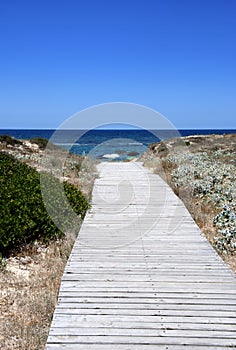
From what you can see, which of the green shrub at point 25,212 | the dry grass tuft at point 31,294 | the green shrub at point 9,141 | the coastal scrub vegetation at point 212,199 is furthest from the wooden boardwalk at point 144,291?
the green shrub at point 9,141

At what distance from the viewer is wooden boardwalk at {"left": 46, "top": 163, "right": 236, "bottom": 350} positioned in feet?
11.6

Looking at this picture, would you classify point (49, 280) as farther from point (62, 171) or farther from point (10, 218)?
point (62, 171)

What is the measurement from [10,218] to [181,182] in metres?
6.33

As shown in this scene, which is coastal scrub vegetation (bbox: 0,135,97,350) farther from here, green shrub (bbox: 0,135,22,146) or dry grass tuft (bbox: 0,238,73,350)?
green shrub (bbox: 0,135,22,146)

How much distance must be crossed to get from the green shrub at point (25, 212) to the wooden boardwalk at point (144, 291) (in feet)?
2.26

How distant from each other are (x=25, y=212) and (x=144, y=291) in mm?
3421

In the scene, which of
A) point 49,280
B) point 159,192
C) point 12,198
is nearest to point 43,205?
point 12,198

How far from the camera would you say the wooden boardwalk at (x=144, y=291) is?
11.6 feet

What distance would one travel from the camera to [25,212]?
708cm

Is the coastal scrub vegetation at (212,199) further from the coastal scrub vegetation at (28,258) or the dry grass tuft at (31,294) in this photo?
the dry grass tuft at (31,294)

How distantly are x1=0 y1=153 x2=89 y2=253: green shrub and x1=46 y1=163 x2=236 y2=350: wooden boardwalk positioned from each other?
69 cm

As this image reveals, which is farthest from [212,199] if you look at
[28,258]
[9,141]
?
[9,141]

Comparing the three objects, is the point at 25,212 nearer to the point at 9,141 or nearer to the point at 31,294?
the point at 31,294

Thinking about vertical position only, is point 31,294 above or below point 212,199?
above
